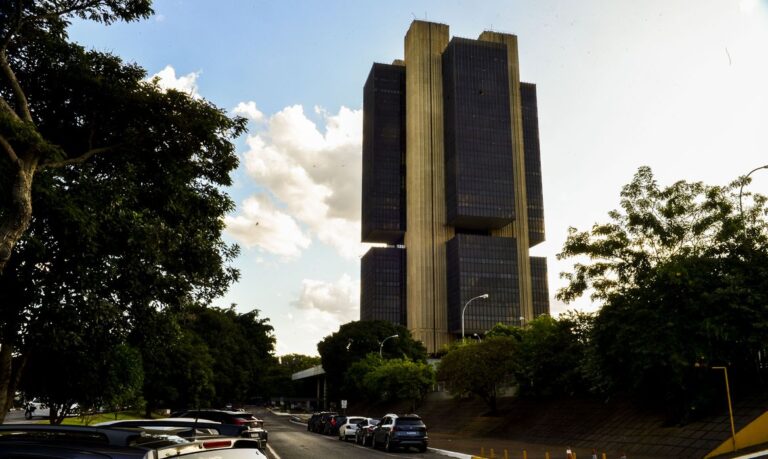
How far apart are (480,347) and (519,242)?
4384 inches

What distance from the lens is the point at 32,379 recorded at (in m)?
21.0

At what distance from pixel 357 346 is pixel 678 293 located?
66.7 metres

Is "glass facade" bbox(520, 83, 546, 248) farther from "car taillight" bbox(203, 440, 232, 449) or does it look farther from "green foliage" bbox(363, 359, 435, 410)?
"car taillight" bbox(203, 440, 232, 449)

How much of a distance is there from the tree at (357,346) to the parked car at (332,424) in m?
38.8

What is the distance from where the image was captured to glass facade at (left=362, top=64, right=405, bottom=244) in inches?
6383

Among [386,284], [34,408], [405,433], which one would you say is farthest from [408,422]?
[386,284]

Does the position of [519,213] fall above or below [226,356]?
above

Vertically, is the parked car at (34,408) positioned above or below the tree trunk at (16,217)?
below

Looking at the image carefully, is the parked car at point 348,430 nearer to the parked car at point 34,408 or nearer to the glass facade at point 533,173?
the parked car at point 34,408

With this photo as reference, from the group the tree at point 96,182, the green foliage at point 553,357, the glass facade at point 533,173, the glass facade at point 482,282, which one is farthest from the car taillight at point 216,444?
the glass facade at point 533,173

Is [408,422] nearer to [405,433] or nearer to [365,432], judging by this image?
[405,433]

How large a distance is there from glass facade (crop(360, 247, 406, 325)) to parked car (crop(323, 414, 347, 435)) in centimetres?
11127

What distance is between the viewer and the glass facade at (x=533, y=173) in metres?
168

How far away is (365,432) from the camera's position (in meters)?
Result: 30.6
